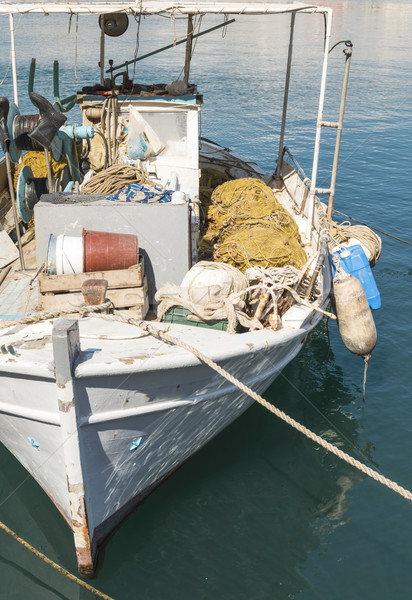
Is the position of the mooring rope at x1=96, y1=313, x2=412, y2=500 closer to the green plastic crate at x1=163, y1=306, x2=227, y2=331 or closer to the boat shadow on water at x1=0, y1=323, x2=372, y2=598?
the green plastic crate at x1=163, y1=306, x2=227, y2=331

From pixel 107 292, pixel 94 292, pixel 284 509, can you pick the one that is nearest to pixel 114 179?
pixel 107 292

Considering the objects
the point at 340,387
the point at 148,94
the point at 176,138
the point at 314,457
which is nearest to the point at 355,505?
the point at 314,457

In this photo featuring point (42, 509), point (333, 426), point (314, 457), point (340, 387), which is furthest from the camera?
point (340, 387)

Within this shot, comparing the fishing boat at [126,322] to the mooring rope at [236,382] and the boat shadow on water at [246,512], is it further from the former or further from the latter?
the boat shadow on water at [246,512]

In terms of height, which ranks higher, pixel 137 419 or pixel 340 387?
pixel 137 419

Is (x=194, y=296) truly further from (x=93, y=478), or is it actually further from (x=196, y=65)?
(x=196, y=65)

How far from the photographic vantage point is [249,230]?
802cm

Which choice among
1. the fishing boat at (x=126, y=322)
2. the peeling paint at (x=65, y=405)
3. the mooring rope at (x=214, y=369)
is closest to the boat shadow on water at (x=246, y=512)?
the fishing boat at (x=126, y=322)

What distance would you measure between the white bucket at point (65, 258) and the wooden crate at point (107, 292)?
4.9 inches

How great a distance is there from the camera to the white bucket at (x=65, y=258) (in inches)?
248

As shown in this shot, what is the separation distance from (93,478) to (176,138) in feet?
16.7

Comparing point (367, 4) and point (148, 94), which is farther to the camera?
point (367, 4)

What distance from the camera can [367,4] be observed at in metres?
74.6

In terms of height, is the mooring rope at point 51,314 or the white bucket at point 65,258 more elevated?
the white bucket at point 65,258
